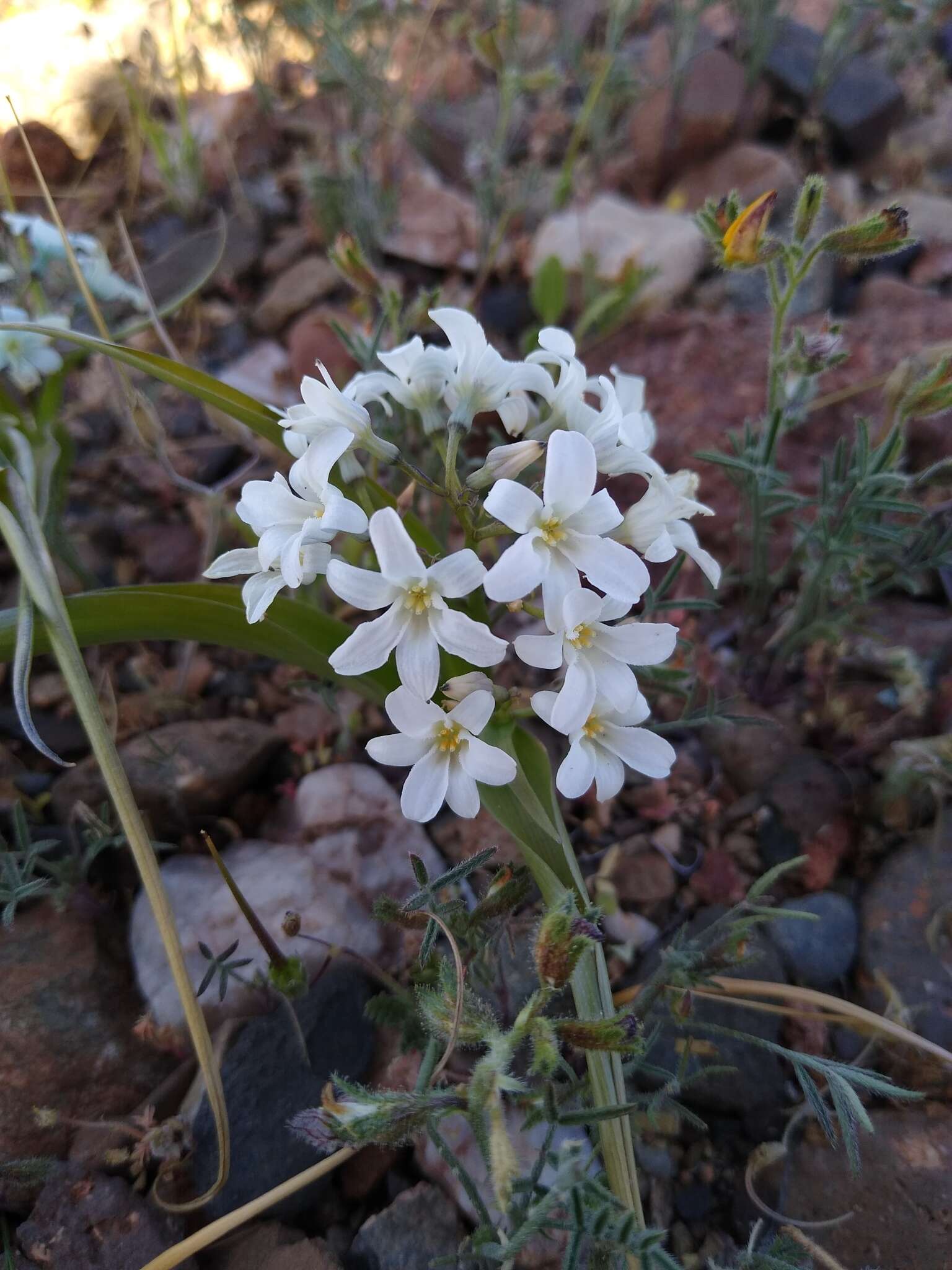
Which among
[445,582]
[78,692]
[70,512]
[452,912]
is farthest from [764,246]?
[70,512]

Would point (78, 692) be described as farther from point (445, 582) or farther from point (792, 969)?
point (792, 969)

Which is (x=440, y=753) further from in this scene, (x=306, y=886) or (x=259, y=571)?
(x=306, y=886)

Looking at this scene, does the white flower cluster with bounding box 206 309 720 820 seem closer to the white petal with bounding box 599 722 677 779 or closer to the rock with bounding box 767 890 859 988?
the white petal with bounding box 599 722 677 779

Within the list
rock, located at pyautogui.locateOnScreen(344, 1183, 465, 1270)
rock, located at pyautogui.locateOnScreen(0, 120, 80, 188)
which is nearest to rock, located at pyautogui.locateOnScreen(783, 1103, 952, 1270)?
rock, located at pyautogui.locateOnScreen(344, 1183, 465, 1270)

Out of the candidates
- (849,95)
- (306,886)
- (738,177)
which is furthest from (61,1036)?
(849,95)

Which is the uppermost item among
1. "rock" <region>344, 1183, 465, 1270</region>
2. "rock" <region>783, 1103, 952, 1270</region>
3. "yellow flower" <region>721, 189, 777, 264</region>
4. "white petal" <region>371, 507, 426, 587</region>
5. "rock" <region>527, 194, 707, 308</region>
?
"yellow flower" <region>721, 189, 777, 264</region>

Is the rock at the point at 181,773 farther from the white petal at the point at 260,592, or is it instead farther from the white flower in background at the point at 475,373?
the white flower in background at the point at 475,373
